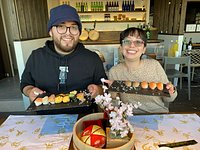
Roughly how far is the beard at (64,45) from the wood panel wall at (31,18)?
191cm

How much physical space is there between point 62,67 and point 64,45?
7.0 inches

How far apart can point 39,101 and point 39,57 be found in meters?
0.50

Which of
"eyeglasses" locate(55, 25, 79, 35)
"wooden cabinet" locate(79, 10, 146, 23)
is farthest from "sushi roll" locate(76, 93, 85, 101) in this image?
"wooden cabinet" locate(79, 10, 146, 23)

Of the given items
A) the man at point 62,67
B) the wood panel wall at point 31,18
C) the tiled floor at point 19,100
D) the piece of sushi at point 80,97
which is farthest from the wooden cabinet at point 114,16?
the piece of sushi at point 80,97

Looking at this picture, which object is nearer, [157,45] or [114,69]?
[114,69]

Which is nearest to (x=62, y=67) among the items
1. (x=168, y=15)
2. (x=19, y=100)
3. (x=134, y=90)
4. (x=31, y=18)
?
(x=134, y=90)

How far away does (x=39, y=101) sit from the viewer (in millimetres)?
1016

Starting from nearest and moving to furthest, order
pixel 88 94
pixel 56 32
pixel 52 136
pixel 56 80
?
pixel 52 136 < pixel 88 94 < pixel 56 32 < pixel 56 80

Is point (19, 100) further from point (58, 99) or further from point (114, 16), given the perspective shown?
point (114, 16)

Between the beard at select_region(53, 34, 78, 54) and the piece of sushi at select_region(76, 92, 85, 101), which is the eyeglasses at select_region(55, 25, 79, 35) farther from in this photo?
the piece of sushi at select_region(76, 92, 85, 101)

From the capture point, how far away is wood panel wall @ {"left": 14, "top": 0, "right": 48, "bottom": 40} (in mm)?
2951

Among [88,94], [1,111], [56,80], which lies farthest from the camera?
[1,111]

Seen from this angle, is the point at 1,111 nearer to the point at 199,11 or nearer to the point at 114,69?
the point at 114,69

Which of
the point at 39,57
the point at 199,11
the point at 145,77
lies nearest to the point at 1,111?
the point at 39,57
